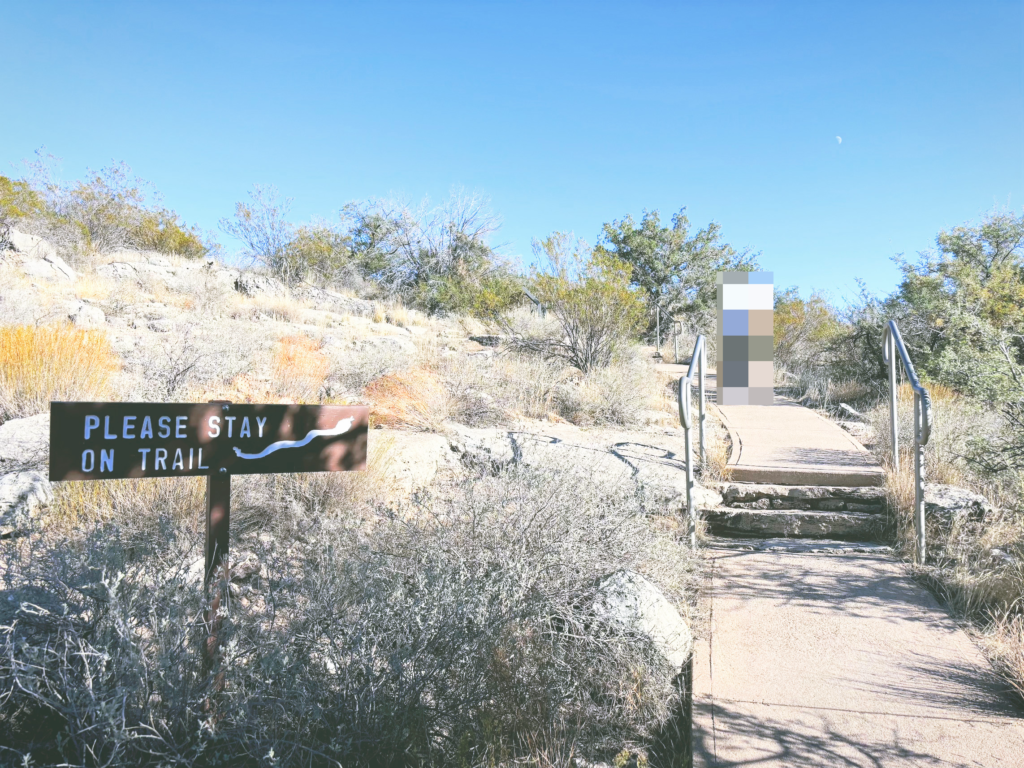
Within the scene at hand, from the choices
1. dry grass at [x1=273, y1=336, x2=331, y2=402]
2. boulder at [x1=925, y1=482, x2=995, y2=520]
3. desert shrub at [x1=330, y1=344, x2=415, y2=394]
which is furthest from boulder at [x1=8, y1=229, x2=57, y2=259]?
boulder at [x1=925, y1=482, x2=995, y2=520]

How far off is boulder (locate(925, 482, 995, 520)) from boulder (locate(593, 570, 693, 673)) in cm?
265

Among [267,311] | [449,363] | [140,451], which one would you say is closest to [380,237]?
[267,311]

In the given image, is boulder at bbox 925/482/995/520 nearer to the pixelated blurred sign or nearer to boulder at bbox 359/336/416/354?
the pixelated blurred sign

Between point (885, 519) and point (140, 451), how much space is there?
16.8 ft

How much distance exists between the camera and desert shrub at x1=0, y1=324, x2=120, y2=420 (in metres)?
5.47

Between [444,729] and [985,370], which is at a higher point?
[985,370]

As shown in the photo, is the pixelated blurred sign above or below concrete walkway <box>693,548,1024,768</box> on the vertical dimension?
above

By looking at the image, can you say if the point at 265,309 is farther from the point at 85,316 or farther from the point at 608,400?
the point at 608,400

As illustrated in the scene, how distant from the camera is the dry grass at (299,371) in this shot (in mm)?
7516

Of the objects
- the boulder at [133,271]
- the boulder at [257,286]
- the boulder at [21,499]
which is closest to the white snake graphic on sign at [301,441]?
the boulder at [21,499]

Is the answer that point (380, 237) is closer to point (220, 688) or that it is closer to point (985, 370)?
point (985, 370)

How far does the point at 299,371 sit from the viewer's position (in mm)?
8078

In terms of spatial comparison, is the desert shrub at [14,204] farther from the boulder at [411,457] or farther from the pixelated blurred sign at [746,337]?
the pixelated blurred sign at [746,337]

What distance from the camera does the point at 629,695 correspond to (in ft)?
9.26
